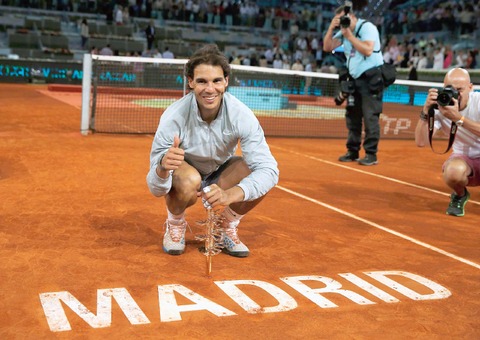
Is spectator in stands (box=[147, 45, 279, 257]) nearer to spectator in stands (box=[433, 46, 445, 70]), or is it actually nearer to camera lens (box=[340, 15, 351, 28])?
camera lens (box=[340, 15, 351, 28])

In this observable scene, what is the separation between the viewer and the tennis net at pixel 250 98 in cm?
1116

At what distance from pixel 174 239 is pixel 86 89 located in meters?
6.18

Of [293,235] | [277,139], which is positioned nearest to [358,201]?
[293,235]

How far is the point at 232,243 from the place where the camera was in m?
4.47

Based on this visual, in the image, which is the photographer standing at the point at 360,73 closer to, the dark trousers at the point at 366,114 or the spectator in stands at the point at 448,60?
the dark trousers at the point at 366,114

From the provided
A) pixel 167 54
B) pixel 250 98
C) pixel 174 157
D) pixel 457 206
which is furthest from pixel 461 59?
pixel 174 157

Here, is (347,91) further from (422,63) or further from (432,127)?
(422,63)

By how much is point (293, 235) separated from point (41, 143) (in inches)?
212

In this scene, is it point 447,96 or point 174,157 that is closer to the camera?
point 174,157

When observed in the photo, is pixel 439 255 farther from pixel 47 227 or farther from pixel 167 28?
pixel 167 28

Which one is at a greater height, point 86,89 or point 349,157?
point 86,89

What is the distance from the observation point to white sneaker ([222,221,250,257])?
4.43 m

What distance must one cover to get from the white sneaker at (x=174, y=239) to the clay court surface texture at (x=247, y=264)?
0.08 m

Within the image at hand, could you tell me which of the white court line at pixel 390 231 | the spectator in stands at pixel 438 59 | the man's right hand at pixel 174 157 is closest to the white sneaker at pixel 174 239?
the man's right hand at pixel 174 157
